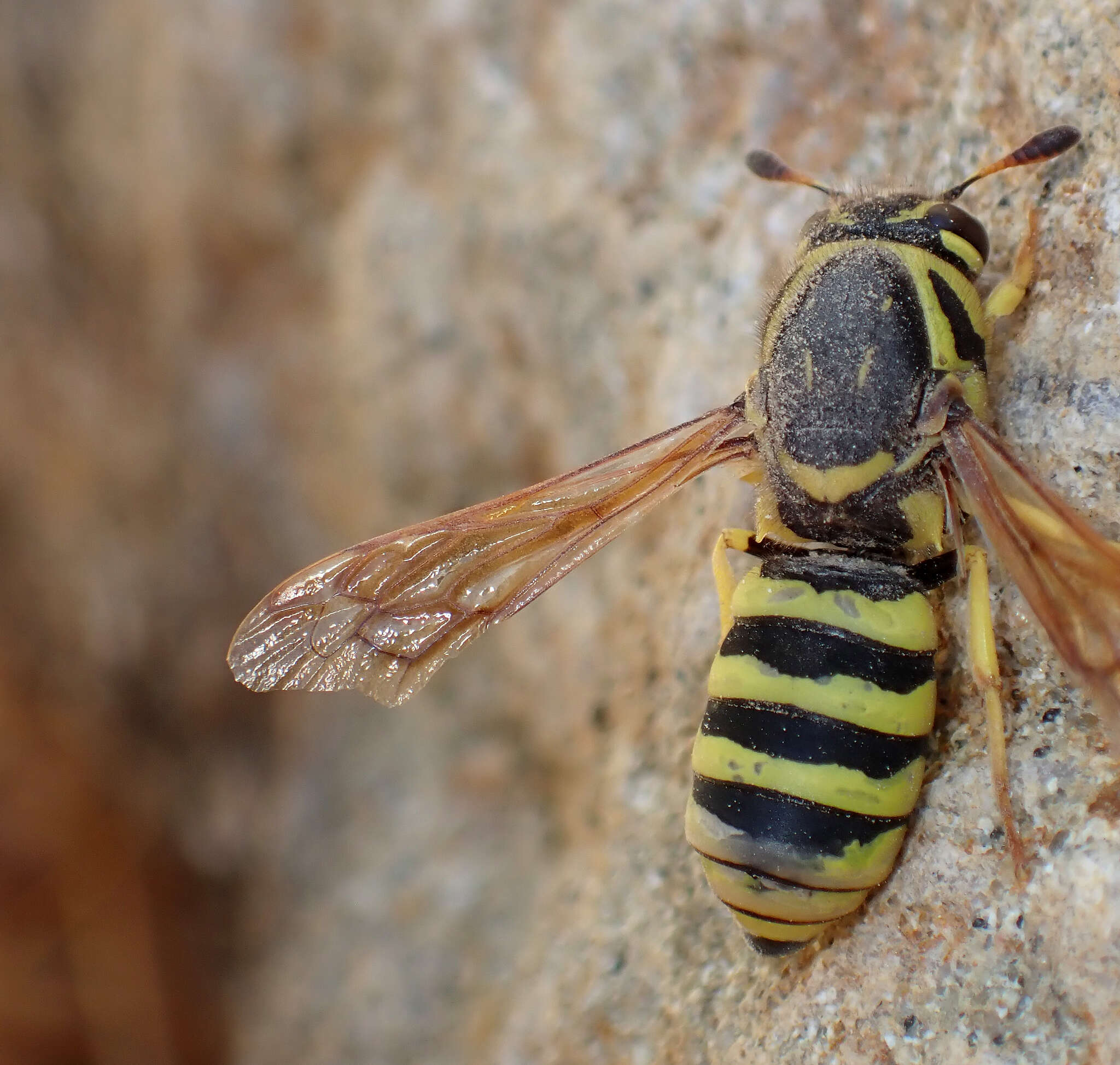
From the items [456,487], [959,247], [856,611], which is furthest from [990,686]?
[456,487]

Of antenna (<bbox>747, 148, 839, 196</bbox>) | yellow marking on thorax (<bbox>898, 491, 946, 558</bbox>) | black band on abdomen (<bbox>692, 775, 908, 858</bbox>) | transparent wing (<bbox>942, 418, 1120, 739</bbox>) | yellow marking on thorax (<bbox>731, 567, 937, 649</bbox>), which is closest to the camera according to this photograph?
transparent wing (<bbox>942, 418, 1120, 739</bbox>)

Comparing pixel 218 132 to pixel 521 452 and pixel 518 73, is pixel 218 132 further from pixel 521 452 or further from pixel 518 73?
pixel 521 452

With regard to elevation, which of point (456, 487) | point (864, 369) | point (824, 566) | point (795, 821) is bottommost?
point (456, 487)

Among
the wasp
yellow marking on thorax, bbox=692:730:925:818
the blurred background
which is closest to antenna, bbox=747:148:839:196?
the wasp

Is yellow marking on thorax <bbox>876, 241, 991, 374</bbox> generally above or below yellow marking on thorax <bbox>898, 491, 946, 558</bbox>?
above

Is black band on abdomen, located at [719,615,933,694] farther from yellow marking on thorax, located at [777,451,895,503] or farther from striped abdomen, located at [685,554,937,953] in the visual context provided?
yellow marking on thorax, located at [777,451,895,503]

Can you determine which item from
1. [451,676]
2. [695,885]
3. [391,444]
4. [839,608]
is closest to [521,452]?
[391,444]

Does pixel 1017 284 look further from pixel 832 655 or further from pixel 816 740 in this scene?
pixel 816 740
